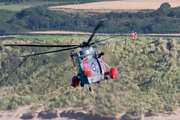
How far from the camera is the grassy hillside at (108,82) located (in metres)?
44.1

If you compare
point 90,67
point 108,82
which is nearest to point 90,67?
point 90,67

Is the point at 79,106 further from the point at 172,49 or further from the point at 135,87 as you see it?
the point at 172,49

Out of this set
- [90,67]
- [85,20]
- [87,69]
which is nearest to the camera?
[87,69]

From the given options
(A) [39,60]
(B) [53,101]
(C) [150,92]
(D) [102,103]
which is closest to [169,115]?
(C) [150,92]

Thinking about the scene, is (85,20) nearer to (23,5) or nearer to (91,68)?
(23,5)

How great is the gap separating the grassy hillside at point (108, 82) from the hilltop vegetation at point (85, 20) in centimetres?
5257

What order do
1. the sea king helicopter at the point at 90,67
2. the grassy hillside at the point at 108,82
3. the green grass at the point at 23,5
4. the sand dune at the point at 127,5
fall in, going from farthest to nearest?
1. the green grass at the point at 23,5
2. the sand dune at the point at 127,5
3. the grassy hillside at the point at 108,82
4. the sea king helicopter at the point at 90,67

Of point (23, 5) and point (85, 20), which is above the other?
point (23, 5)

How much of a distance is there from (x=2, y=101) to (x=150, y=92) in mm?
27060

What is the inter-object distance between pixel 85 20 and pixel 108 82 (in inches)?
3297

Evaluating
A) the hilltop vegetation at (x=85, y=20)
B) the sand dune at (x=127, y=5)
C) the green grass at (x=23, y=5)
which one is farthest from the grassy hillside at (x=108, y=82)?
the green grass at (x=23, y=5)

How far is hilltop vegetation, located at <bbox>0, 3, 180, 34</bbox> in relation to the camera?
115 meters

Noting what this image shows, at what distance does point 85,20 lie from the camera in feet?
424

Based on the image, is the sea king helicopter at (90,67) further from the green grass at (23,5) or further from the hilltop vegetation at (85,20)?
the green grass at (23,5)
